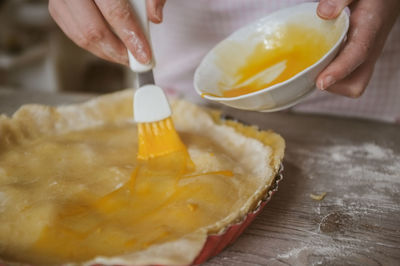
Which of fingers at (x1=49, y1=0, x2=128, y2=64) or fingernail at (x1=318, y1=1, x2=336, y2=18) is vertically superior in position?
fingernail at (x1=318, y1=1, x2=336, y2=18)

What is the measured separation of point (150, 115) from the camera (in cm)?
98

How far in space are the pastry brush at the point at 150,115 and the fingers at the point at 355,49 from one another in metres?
0.38

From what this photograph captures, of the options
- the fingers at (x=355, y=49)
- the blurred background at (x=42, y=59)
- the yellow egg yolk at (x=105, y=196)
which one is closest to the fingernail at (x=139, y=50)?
the yellow egg yolk at (x=105, y=196)

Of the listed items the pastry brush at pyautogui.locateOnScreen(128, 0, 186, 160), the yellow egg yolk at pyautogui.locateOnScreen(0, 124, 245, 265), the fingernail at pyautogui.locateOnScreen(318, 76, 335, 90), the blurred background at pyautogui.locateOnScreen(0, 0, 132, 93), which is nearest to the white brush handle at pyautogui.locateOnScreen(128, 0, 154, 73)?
the pastry brush at pyautogui.locateOnScreen(128, 0, 186, 160)

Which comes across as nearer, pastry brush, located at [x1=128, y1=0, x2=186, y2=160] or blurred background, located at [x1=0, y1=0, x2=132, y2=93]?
pastry brush, located at [x1=128, y1=0, x2=186, y2=160]

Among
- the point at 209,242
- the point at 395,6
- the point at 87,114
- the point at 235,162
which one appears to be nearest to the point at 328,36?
the point at 395,6

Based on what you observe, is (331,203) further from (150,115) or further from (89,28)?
(89,28)

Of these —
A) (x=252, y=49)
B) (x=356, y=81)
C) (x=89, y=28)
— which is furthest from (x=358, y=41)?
(x=89, y=28)

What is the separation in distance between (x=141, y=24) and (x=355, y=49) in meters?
0.50

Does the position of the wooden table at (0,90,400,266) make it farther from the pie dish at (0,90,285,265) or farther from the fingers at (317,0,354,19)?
the fingers at (317,0,354,19)

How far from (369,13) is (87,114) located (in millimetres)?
865

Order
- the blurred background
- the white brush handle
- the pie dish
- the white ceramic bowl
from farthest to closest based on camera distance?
the blurred background
the white brush handle
the white ceramic bowl
the pie dish

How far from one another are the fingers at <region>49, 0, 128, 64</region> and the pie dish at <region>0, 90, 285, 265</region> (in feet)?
0.90

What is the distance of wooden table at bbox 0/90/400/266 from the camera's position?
2.61 ft
